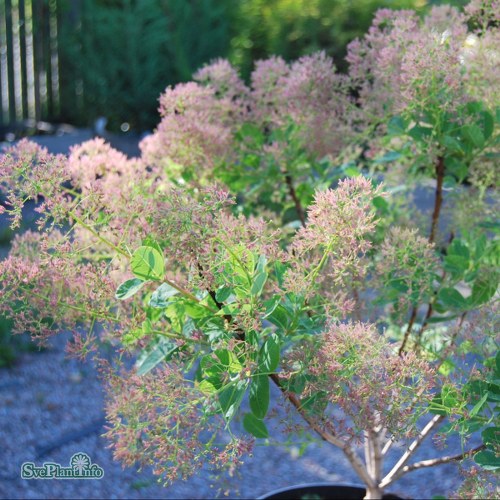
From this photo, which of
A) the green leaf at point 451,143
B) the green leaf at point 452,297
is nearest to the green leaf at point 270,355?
the green leaf at point 452,297

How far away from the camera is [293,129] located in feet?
5.61

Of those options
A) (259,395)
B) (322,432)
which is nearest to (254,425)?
(322,432)

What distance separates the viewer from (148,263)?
109 centimetres

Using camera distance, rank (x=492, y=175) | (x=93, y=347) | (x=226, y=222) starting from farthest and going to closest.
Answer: (x=492, y=175), (x=93, y=347), (x=226, y=222)

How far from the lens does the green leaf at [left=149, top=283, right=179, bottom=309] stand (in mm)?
1155

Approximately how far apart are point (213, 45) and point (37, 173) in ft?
19.3

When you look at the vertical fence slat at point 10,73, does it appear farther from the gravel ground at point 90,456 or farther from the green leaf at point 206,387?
the green leaf at point 206,387

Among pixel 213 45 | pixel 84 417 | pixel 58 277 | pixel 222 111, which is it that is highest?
pixel 222 111

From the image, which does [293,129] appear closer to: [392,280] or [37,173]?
[392,280]

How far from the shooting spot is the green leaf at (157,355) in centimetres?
126

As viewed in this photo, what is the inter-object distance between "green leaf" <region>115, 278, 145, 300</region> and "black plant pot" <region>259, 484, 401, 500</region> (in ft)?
3.50

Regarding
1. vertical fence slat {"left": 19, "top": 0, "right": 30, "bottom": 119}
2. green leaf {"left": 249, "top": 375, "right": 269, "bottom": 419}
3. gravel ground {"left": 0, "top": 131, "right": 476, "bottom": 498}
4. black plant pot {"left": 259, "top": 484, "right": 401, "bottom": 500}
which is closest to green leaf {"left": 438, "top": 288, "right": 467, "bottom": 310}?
green leaf {"left": 249, "top": 375, "right": 269, "bottom": 419}

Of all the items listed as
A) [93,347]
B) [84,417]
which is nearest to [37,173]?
[93,347]

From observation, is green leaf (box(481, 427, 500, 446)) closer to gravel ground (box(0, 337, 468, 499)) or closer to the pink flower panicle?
the pink flower panicle
